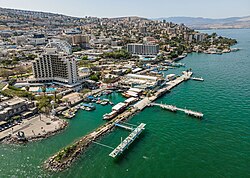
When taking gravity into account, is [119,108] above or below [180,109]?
above

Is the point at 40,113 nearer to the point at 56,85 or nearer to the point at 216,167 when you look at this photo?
the point at 56,85

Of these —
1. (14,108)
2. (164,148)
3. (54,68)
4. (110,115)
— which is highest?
(54,68)

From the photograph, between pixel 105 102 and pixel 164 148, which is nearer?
pixel 164 148

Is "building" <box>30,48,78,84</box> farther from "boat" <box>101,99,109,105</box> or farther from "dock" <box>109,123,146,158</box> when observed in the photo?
"dock" <box>109,123,146,158</box>

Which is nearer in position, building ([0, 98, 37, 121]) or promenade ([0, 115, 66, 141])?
promenade ([0, 115, 66, 141])

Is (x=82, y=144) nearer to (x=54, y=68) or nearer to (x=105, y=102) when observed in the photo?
(x=105, y=102)

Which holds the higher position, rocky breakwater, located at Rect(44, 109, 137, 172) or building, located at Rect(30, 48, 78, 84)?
building, located at Rect(30, 48, 78, 84)

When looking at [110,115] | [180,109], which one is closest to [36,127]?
[110,115]

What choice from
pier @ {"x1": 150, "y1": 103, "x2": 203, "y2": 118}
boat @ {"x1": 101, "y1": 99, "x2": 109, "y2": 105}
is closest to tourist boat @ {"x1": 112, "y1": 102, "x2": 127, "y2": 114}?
boat @ {"x1": 101, "y1": 99, "x2": 109, "y2": 105}

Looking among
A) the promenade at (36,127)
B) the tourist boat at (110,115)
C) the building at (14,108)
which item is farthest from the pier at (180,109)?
the building at (14,108)
